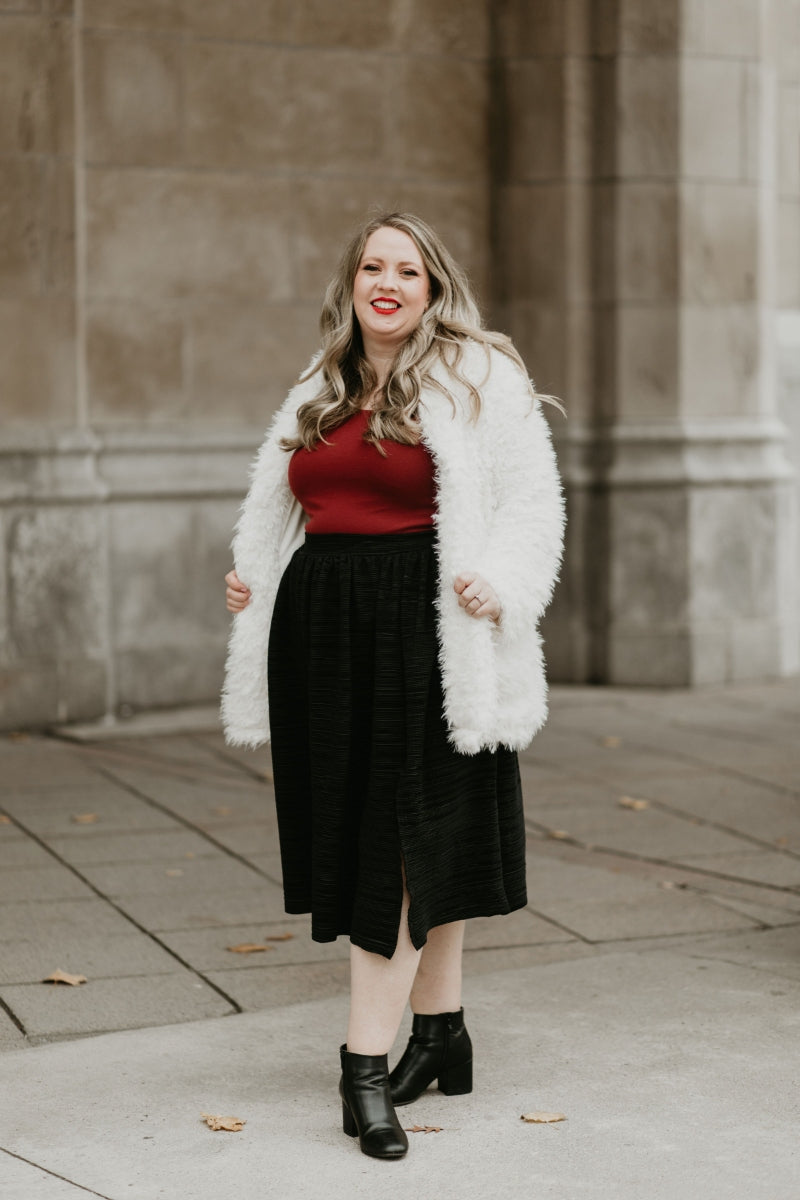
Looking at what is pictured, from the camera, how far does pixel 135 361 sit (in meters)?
9.23

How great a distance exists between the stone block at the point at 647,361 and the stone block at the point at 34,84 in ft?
10.2

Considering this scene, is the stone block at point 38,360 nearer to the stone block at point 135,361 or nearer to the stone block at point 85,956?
the stone block at point 135,361

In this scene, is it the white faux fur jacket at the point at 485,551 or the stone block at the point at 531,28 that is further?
the stone block at the point at 531,28

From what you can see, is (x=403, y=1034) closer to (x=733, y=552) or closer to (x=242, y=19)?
(x=733, y=552)

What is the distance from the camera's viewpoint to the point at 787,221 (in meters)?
10.9

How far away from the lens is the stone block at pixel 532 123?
387 inches

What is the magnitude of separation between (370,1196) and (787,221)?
8.43 metres

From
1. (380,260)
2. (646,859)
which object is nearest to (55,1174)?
(380,260)

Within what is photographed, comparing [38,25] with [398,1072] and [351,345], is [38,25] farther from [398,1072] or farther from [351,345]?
[398,1072]

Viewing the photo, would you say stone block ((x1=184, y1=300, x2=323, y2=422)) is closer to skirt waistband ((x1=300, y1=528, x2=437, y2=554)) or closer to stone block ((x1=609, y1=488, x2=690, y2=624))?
stone block ((x1=609, y1=488, x2=690, y2=624))

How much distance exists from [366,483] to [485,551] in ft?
0.95

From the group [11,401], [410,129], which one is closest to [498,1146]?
[11,401]

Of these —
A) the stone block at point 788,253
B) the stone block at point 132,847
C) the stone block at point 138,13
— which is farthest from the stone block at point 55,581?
the stone block at point 788,253

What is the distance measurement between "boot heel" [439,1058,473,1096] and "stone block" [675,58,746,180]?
262 inches
